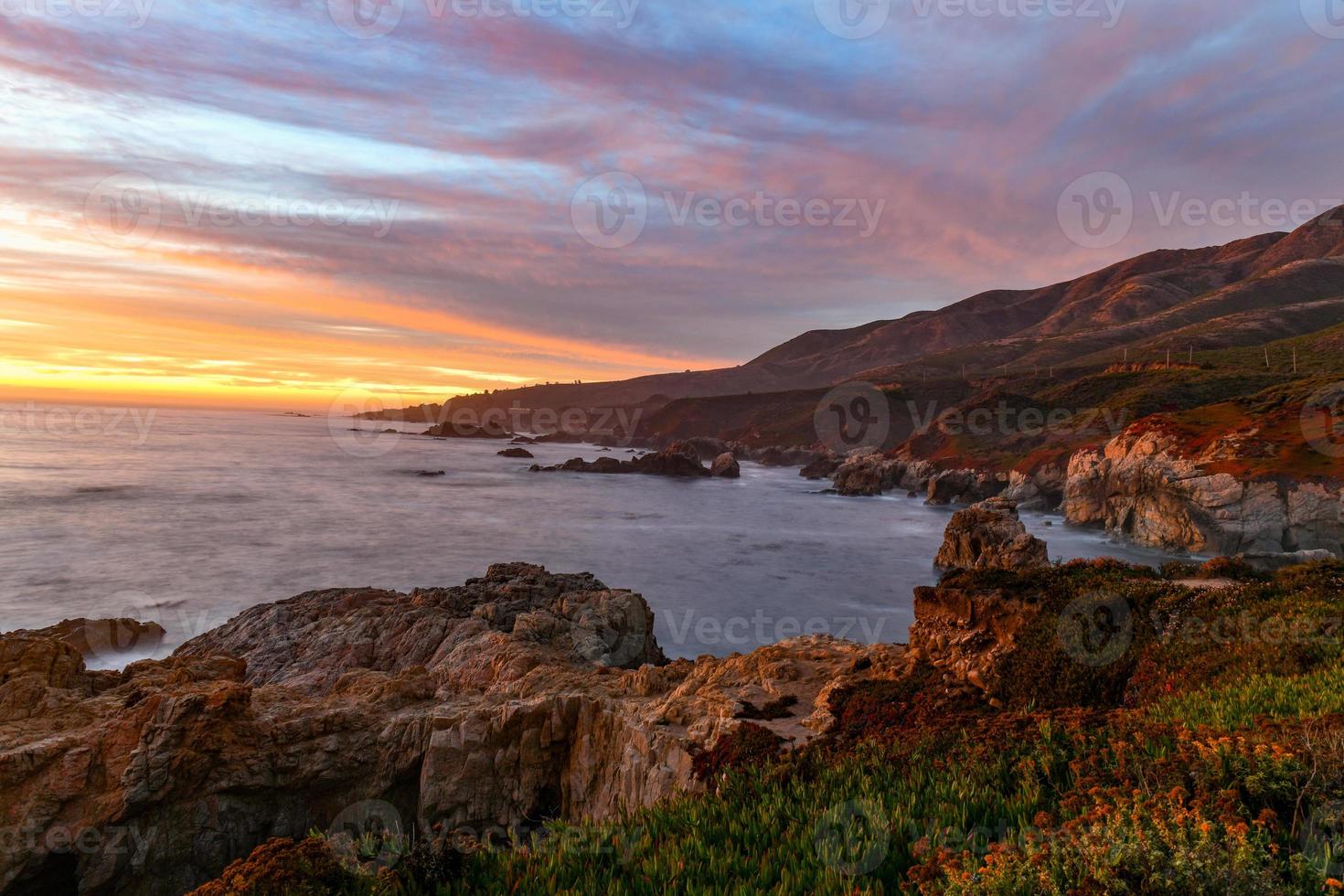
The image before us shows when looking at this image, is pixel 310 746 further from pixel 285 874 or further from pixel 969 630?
pixel 969 630

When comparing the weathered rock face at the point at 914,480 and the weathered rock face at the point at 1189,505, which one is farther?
the weathered rock face at the point at 914,480

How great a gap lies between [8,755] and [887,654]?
656 inches

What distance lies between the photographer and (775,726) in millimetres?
11664

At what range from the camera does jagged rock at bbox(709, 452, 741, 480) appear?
108 metres

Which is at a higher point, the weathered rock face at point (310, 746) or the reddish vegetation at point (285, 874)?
the reddish vegetation at point (285, 874)

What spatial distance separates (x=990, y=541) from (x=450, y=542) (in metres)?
41.6

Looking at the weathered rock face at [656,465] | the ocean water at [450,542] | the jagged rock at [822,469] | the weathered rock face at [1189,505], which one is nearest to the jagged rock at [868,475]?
the ocean water at [450,542]

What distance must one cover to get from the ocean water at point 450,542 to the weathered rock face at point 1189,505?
272 cm

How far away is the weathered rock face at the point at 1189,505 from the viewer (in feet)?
131

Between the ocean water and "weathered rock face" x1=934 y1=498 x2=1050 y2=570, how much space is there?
391cm

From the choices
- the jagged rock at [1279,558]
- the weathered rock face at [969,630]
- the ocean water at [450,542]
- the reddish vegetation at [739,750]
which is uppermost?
the weathered rock face at [969,630]

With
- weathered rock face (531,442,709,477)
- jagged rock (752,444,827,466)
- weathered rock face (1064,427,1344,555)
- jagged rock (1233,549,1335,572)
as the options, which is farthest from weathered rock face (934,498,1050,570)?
jagged rock (752,444,827,466)

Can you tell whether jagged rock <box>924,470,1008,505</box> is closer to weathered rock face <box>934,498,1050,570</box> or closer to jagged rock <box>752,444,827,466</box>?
weathered rock face <box>934,498,1050,570</box>

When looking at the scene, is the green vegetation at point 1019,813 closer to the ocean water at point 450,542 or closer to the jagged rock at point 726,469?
the ocean water at point 450,542
